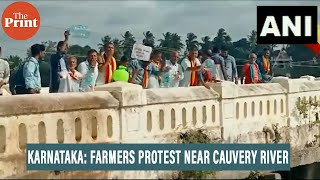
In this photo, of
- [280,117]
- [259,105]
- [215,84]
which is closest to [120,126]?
[215,84]

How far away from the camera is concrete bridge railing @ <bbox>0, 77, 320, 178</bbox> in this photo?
691cm

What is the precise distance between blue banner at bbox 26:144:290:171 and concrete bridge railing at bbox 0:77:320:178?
168 millimetres

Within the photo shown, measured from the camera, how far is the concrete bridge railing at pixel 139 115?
6.91 m

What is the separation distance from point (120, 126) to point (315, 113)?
6923 mm

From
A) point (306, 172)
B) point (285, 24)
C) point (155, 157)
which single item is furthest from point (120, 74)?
point (306, 172)

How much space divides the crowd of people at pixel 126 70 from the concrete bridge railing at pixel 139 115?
0.62m

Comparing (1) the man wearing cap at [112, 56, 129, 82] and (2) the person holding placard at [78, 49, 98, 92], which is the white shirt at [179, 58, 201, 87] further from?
(2) the person holding placard at [78, 49, 98, 92]

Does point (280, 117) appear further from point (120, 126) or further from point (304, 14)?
point (120, 126)

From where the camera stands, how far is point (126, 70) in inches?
392

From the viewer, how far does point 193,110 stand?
31.2 feet

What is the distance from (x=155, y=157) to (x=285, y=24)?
5201 mm

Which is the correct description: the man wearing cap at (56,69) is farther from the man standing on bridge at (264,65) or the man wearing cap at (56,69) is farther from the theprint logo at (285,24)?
the man standing on bridge at (264,65)

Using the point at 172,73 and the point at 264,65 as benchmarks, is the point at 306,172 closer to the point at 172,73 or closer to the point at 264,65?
the point at 264,65

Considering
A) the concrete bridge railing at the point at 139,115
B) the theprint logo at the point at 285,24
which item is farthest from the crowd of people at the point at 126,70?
the theprint logo at the point at 285,24
